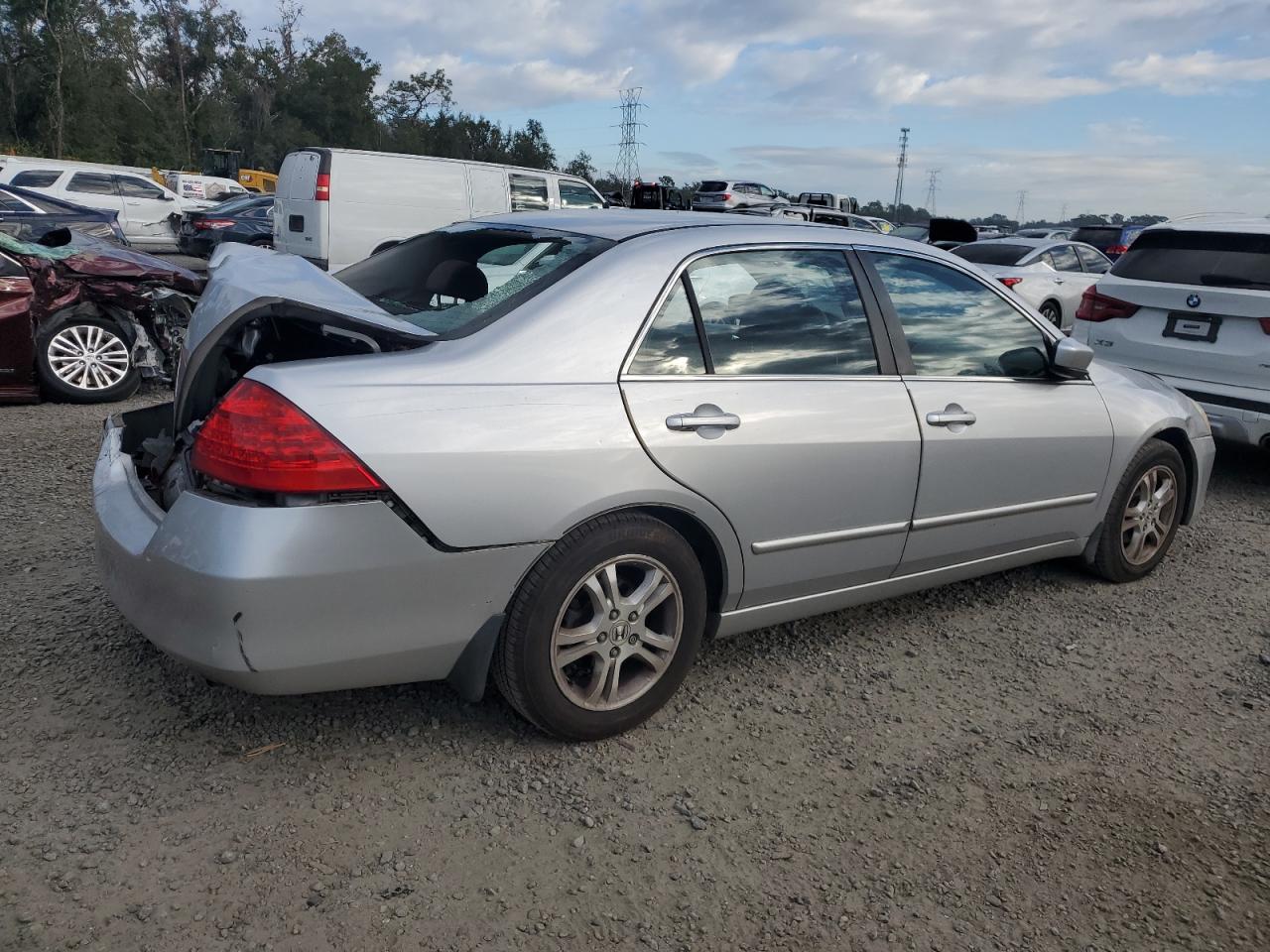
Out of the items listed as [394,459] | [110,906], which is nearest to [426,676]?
[394,459]

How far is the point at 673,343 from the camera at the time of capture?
2986mm

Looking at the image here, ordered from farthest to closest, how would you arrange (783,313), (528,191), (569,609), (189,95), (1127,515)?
(189,95) → (528,191) → (1127,515) → (783,313) → (569,609)

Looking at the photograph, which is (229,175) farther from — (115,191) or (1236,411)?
(1236,411)

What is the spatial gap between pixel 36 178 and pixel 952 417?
65.8 feet

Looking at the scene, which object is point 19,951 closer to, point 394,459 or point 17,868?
point 17,868

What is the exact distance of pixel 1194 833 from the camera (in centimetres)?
268

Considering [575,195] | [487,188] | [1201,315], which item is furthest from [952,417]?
[575,195]

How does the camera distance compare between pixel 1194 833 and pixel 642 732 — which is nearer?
pixel 1194 833

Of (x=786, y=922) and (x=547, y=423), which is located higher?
(x=547, y=423)

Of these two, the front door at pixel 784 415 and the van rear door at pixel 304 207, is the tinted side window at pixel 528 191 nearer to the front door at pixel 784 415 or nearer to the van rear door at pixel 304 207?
the van rear door at pixel 304 207

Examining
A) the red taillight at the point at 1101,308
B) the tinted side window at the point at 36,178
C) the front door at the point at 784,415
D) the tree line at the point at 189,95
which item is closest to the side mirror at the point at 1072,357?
the front door at the point at 784,415

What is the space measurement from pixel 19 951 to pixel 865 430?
267 centimetres

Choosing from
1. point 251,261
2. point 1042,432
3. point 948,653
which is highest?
point 251,261

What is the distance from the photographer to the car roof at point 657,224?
10.7 ft
